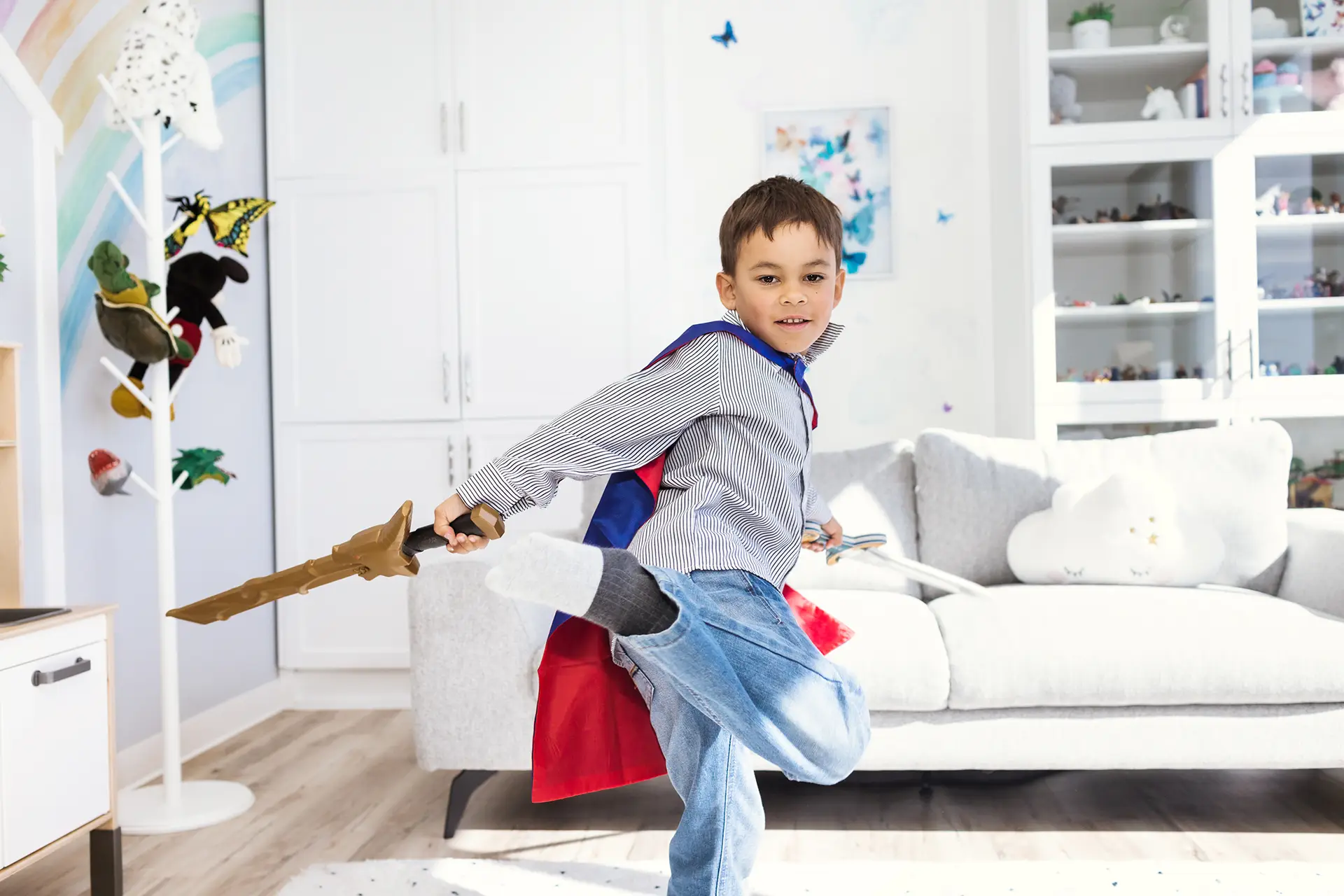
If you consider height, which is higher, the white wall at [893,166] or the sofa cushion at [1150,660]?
the white wall at [893,166]

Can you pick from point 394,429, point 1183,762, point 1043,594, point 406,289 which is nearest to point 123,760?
point 394,429

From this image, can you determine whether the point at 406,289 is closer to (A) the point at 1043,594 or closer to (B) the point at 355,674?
(B) the point at 355,674

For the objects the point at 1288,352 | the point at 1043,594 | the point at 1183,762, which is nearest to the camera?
the point at 1183,762

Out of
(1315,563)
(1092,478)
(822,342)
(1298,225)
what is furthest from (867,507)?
(1298,225)

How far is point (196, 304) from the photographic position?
2635mm

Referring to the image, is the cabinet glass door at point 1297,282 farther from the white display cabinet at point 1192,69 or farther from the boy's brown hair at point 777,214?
the boy's brown hair at point 777,214

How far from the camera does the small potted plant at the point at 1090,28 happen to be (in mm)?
3299

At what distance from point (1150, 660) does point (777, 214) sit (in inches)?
50.0

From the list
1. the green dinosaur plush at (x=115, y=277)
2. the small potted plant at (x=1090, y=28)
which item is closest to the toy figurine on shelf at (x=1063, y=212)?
the small potted plant at (x=1090, y=28)

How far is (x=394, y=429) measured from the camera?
3.45 m

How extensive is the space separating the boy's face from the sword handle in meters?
0.41

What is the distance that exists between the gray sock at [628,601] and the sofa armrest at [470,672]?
1.14 metres

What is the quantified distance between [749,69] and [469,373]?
139 cm

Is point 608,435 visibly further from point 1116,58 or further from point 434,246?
point 1116,58
